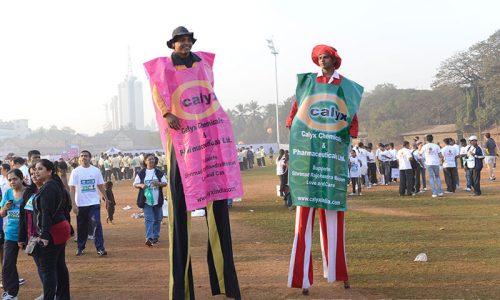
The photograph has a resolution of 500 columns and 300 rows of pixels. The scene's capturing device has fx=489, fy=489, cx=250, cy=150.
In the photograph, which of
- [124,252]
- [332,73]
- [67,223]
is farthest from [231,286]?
[124,252]

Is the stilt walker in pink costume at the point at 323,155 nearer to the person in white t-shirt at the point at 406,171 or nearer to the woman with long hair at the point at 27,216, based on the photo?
the woman with long hair at the point at 27,216

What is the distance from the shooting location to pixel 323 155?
540 centimetres

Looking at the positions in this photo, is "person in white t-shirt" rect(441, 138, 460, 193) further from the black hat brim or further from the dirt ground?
the black hat brim

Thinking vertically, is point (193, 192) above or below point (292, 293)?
above

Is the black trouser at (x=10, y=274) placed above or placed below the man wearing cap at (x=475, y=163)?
below

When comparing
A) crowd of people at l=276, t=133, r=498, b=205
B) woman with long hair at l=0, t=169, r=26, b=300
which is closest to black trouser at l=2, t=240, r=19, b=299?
woman with long hair at l=0, t=169, r=26, b=300

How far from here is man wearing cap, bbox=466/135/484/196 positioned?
1533 centimetres

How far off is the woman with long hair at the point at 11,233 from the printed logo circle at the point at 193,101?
109 inches

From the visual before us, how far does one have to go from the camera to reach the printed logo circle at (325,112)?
213 inches

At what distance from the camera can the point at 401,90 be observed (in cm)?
7544

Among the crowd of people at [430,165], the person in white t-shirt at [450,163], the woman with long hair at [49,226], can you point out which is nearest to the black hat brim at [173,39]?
the woman with long hair at [49,226]

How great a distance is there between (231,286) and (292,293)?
0.83 metres

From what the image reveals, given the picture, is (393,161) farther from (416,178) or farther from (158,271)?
(158,271)

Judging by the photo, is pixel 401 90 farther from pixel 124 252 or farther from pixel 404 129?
pixel 124 252
